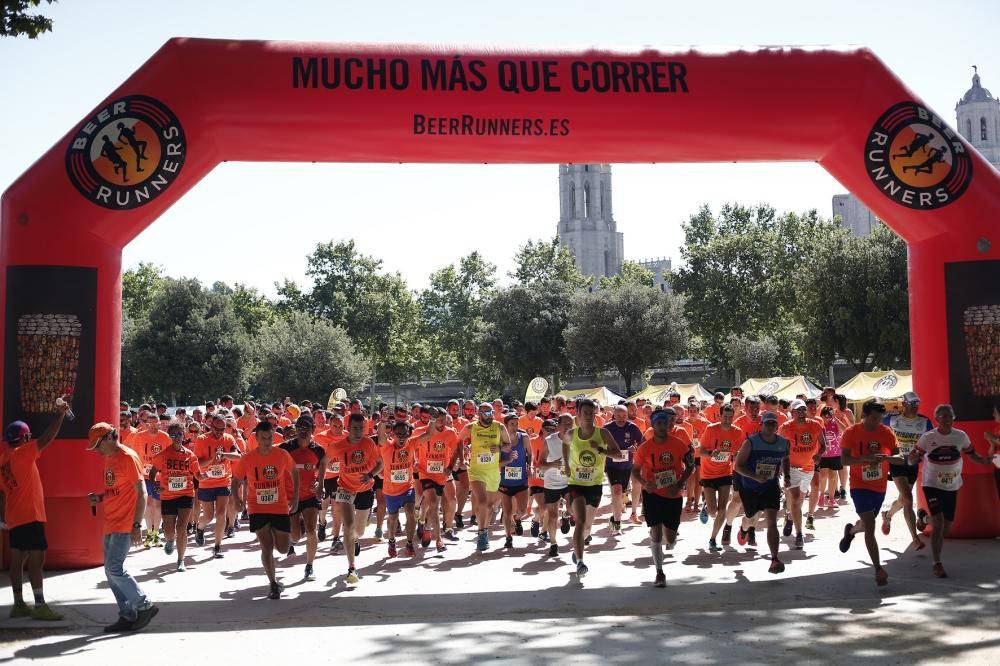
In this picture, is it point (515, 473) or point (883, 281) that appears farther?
point (883, 281)

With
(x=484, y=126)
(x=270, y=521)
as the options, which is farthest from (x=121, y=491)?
(x=484, y=126)

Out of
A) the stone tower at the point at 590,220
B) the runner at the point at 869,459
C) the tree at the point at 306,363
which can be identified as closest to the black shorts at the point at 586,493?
the runner at the point at 869,459

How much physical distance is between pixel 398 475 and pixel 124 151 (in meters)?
5.25

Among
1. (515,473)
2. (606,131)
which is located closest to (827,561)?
(515,473)

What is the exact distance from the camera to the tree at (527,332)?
5938 centimetres

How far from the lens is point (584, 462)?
11.2m

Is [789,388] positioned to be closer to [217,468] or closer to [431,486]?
[431,486]

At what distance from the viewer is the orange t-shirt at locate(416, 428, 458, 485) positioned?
1335 centimetres

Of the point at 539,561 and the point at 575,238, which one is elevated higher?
the point at 575,238

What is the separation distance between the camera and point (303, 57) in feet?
38.1

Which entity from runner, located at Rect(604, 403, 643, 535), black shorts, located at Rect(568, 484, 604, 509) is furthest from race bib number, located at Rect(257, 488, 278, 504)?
runner, located at Rect(604, 403, 643, 535)

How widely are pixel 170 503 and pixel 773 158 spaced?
29.4 feet

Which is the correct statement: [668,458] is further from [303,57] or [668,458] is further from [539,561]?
[303,57]

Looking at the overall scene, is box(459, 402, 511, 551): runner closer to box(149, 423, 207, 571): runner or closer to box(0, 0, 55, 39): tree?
box(149, 423, 207, 571): runner
